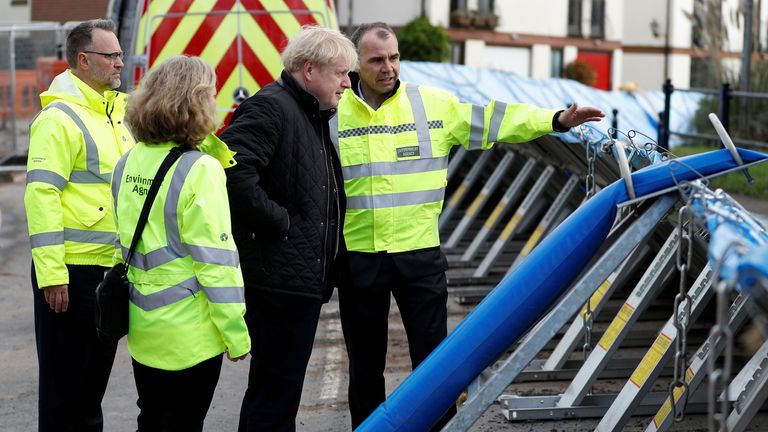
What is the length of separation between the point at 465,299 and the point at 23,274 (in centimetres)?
369

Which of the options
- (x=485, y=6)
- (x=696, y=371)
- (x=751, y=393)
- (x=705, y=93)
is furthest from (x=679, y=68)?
(x=751, y=393)

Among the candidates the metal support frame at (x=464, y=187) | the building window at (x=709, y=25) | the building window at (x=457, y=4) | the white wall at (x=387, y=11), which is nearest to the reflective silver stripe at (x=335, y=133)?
the metal support frame at (x=464, y=187)

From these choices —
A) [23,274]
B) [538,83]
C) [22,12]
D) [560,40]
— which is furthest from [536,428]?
[560,40]

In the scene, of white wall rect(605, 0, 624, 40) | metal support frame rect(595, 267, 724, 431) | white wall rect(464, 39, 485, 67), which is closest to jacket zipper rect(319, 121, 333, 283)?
metal support frame rect(595, 267, 724, 431)

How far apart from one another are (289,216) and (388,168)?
66 centimetres

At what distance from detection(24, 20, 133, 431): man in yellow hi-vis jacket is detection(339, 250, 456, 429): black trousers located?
0.97 m

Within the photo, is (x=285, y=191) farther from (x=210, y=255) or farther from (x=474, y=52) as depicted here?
(x=474, y=52)

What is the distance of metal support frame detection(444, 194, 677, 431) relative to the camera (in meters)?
3.76

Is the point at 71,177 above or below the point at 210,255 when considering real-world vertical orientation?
above

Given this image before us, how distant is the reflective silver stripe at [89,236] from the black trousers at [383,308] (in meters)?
0.94

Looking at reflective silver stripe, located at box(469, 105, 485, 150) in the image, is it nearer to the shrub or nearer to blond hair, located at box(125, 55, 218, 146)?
blond hair, located at box(125, 55, 218, 146)

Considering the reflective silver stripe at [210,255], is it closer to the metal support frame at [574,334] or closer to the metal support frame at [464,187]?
the metal support frame at [574,334]

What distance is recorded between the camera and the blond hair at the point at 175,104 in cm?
387

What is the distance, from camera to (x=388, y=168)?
4918mm
